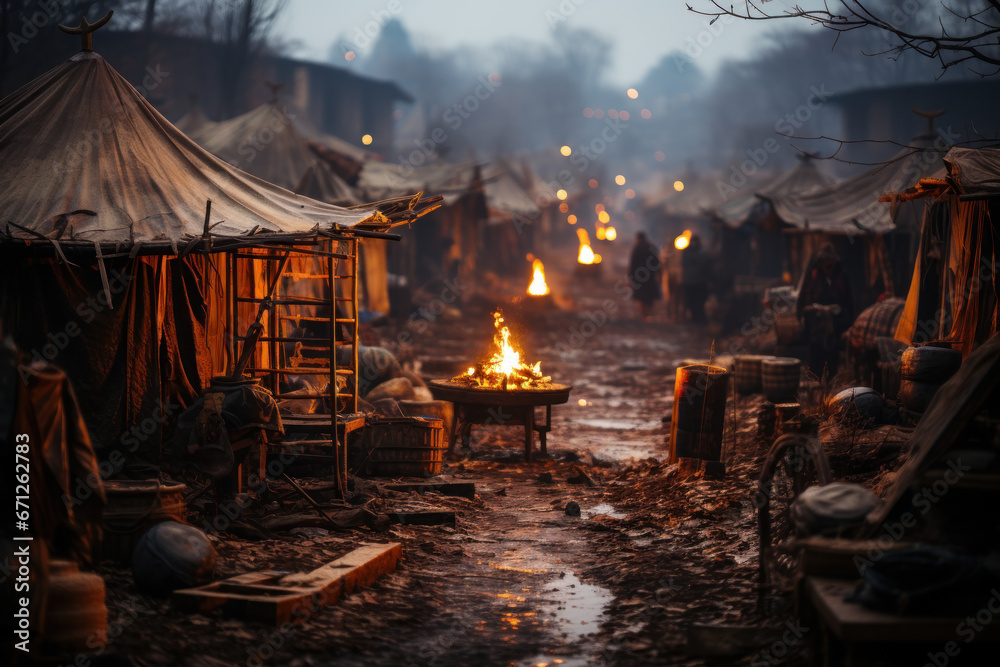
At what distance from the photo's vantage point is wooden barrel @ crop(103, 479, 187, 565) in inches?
230

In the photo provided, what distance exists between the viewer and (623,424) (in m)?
13.4

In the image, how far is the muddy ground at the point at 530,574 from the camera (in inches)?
195

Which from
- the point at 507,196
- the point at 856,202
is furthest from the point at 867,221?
the point at 507,196

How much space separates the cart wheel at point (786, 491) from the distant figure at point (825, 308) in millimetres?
7173

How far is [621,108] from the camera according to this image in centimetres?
13750

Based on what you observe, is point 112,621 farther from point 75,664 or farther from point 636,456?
point 636,456

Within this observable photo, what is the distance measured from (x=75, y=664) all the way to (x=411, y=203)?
6.41 metres

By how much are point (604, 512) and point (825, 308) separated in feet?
23.1

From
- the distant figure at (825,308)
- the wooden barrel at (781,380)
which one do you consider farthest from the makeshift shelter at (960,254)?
the distant figure at (825,308)

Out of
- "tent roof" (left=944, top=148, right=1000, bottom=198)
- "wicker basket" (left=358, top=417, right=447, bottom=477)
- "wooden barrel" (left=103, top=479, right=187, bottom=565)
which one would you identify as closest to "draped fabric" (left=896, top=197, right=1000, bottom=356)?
"tent roof" (left=944, top=148, right=1000, bottom=198)

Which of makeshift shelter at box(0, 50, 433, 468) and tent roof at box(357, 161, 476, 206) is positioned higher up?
tent roof at box(357, 161, 476, 206)

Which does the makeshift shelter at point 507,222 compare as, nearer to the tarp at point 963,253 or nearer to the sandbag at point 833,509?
the tarp at point 963,253

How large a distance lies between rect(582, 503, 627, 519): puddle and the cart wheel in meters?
1.63

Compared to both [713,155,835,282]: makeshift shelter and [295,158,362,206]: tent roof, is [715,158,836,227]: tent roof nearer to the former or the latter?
[713,155,835,282]: makeshift shelter
